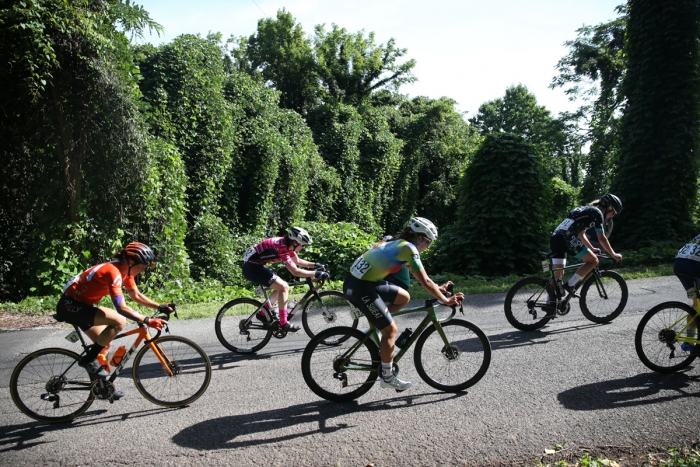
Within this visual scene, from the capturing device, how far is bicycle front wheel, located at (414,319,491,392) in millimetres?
5211

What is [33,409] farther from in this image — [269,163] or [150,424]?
[269,163]

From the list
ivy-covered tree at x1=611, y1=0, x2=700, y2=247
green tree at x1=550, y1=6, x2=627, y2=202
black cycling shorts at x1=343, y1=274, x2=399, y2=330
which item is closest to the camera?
black cycling shorts at x1=343, y1=274, x2=399, y2=330

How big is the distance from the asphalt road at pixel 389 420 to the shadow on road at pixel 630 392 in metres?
0.02

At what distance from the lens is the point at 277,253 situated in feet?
23.3

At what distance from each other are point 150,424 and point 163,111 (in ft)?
40.9

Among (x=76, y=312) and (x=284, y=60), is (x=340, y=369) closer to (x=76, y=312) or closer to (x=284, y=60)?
(x=76, y=312)

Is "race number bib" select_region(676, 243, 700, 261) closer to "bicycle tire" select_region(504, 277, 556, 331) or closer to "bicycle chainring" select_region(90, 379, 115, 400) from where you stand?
"bicycle tire" select_region(504, 277, 556, 331)

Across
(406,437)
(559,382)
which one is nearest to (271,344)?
(406,437)

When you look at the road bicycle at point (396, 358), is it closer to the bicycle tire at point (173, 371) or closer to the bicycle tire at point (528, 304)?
the bicycle tire at point (173, 371)

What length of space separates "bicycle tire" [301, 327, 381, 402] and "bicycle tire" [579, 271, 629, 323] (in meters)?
3.99

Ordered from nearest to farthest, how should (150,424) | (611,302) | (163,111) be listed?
(150,424) → (611,302) → (163,111)

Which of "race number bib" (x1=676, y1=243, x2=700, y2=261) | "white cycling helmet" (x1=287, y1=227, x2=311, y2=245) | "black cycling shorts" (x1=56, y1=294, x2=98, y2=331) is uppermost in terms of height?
"white cycling helmet" (x1=287, y1=227, x2=311, y2=245)

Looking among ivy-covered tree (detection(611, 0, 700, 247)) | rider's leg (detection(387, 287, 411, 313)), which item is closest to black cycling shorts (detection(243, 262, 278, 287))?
rider's leg (detection(387, 287, 411, 313))

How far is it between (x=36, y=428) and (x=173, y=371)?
127 centimetres
